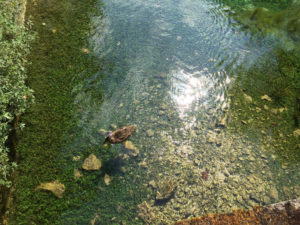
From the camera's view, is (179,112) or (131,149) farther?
(179,112)

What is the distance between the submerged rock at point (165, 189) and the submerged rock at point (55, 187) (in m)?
2.41

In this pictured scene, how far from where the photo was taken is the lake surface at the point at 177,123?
562 cm

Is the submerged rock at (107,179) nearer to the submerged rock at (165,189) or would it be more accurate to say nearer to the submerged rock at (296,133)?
the submerged rock at (165,189)

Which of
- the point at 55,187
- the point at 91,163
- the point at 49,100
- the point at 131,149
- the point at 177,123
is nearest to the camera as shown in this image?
the point at 55,187

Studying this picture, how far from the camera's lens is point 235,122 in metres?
7.35

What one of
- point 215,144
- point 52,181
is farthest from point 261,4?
point 52,181

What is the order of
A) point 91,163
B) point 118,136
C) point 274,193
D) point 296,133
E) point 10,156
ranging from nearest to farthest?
point 10,156, point 91,163, point 274,193, point 118,136, point 296,133

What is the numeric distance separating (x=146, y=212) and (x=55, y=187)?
2334mm

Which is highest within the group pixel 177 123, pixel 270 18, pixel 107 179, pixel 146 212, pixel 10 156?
pixel 270 18

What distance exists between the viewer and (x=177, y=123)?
23.3ft

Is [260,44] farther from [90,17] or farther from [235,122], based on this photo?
[90,17]

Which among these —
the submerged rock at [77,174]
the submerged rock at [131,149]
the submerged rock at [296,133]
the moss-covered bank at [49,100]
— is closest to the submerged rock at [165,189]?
the submerged rock at [131,149]

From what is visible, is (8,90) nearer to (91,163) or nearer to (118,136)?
(91,163)

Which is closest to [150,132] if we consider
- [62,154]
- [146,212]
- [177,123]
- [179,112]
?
[177,123]
